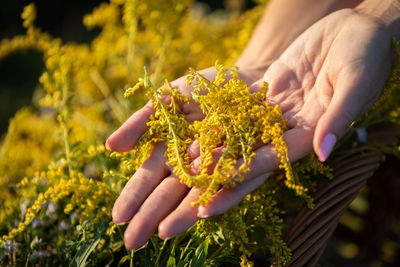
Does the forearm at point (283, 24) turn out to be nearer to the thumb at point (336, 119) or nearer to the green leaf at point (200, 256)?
the thumb at point (336, 119)

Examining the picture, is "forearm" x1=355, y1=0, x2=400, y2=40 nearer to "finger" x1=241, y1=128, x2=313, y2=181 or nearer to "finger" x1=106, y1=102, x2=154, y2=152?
"finger" x1=241, y1=128, x2=313, y2=181

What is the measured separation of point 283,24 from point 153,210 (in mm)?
1517

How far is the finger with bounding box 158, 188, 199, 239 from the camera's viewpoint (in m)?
1.00

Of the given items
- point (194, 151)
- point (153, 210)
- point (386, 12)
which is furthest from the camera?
point (386, 12)

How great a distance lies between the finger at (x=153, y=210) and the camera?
40.6 inches

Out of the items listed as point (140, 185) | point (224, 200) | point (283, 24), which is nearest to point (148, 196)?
point (140, 185)

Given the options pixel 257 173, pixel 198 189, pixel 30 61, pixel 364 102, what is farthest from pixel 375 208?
pixel 30 61

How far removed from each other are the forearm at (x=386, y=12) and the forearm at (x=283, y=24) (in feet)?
1.73

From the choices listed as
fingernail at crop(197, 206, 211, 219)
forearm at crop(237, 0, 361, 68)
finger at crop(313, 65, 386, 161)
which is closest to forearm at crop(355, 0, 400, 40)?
finger at crop(313, 65, 386, 161)

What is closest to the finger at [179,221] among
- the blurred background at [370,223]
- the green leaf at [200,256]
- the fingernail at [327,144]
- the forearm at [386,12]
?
the green leaf at [200,256]

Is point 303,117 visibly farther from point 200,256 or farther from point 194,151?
point 200,256

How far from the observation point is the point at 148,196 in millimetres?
1176

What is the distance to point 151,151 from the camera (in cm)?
126

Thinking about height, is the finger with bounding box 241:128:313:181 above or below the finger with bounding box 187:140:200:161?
Answer: below
